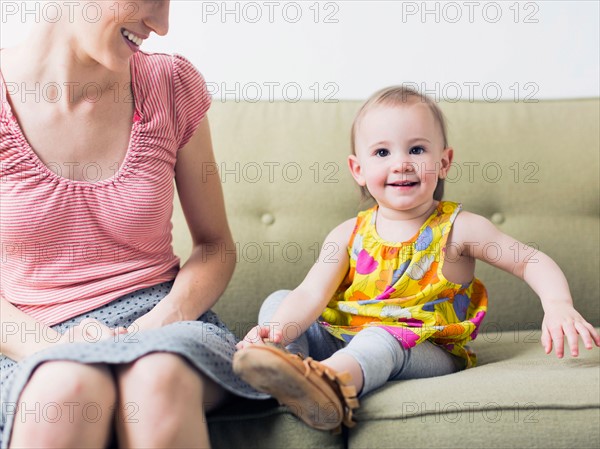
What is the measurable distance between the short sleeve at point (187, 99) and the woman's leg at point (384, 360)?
0.48m

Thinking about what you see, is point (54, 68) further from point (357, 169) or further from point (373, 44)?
point (373, 44)

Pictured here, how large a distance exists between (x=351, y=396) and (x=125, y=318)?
427mm

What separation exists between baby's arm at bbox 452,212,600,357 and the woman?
1.51 feet

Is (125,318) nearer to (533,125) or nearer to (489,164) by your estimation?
(489,164)

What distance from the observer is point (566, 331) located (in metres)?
1.32

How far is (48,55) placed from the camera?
55.1 inches

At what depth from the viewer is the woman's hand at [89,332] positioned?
1.29m

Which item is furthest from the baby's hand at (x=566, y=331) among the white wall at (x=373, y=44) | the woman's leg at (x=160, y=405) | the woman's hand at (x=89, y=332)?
the white wall at (x=373, y=44)

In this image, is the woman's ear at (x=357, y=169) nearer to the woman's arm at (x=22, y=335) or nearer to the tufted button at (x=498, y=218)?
the tufted button at (x=498, y=218)

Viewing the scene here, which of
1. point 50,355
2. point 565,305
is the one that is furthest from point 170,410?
point 565,305

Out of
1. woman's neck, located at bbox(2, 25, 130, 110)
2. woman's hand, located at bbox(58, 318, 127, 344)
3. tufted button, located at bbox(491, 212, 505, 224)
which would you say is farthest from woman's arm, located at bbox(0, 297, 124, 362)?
tufted button, located at bbox(491, 212, 505, 224)

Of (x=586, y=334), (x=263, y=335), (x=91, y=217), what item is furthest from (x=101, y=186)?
(x=586, y=334)

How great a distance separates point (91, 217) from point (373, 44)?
3.52 feet

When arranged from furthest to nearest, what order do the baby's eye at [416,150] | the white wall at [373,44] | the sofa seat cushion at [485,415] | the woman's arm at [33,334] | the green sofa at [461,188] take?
the white wall at [373,44]
the green sofa at [461,188]
the baby's eye at [416,150]
the woman's arm at [33,334]
the sofa seat cushion at [485,415]
